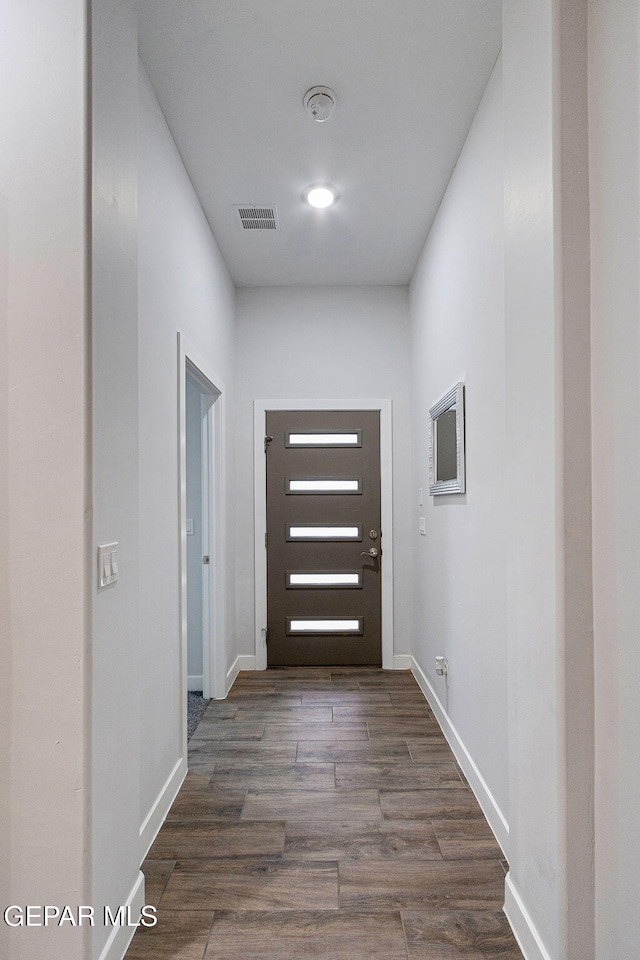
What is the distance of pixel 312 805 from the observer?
7.84 ft

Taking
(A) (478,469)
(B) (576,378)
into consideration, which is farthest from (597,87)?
(A) (478,469)

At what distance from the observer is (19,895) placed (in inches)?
54.6

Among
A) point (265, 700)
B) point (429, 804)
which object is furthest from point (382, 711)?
point (429, 804)

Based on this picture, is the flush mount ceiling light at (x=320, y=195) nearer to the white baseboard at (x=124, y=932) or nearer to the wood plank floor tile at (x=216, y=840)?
the wood plank floor tile at (x=216, y=840)

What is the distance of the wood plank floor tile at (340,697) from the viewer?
362 cm

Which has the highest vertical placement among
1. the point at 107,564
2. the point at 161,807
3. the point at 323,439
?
the point at 323,439

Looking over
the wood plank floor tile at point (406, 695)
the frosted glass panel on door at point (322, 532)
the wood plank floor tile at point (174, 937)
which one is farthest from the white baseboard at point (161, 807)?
the frosted glass panel on door at point (322, 532)

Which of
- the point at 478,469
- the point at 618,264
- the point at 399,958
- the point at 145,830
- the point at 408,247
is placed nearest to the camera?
the point at 618,264

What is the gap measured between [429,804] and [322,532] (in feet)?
7.60

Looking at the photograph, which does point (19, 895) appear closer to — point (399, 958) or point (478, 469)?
point (399, 958)

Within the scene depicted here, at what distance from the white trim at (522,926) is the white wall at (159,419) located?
1.20m

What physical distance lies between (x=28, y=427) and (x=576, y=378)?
1.27 m

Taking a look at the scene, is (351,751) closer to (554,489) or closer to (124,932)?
A: (124,932)

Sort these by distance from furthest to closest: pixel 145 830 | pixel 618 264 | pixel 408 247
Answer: pixel 408 247
pixel 145 830
pixel 618 264
